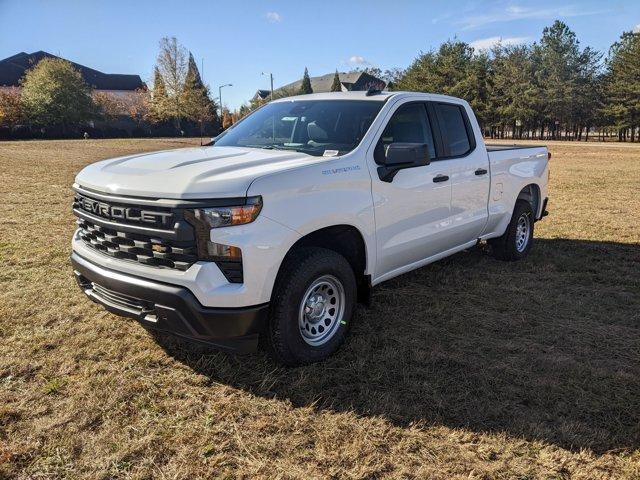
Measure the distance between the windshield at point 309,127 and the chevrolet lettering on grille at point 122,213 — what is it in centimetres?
137

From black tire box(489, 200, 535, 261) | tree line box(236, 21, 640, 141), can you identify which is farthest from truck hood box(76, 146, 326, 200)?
tree line box(236, 21, 640, 141)

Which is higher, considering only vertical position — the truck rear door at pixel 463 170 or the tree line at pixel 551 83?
the tree line at pixel 551 83

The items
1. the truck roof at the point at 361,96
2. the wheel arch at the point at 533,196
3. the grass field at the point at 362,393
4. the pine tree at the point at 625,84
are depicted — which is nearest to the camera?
the grass field at the point at 362,393

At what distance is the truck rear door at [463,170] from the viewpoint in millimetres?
4762

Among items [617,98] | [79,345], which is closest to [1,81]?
[617,98]

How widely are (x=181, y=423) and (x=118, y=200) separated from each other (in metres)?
1.45

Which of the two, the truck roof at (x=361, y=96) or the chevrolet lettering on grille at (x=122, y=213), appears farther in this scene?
the truck roof at (x=361, y=96)

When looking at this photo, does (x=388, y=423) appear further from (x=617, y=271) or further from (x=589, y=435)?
(x=617, y=271)

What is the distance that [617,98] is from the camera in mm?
55344

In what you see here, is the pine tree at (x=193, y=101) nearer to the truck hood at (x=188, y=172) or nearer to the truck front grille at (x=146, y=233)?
the truck hood at (x=188, y=172)

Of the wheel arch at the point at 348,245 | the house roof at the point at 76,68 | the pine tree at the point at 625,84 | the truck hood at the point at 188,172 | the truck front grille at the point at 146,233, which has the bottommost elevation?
the wheel arch at the point at 348,245

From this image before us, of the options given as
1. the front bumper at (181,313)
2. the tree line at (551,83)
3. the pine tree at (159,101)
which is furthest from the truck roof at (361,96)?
the pine tree at (159,101)

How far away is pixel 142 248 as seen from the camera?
122 inches

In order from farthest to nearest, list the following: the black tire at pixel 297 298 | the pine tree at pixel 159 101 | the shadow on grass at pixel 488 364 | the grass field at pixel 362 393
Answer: the pine tree at pixel 159 101 < the black tire at pixel 297 298 < the shadow on grass at pixel 488 364 < the grass field at pixel 362 393
